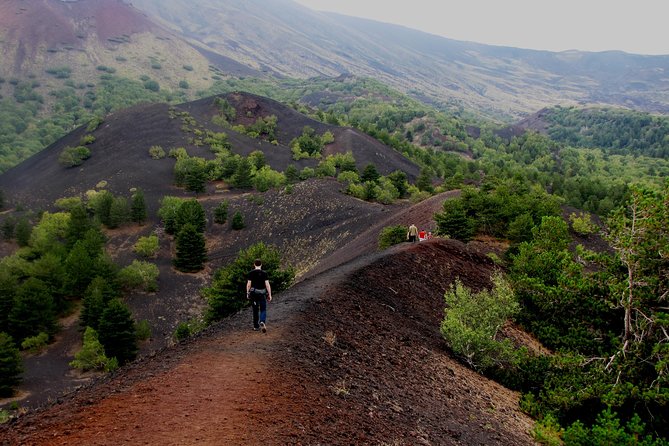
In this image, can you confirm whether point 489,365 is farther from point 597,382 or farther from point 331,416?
point 331,416

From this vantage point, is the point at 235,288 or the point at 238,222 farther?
the point at 238,222

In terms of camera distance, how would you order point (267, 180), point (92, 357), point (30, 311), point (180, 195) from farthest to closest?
point (267, 180) < point (180, 195) < point (30, 311) < point (92, 357)

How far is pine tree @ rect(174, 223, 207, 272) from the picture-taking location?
161 feet

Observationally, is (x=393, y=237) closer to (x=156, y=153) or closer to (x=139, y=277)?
(x=139, y=277)

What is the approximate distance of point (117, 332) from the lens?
33.1 metres

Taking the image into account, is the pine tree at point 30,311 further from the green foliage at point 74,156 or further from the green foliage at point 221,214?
the green foliage at point 74,156

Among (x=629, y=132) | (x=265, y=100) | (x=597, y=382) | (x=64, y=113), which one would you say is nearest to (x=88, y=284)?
(x=597, y=382)

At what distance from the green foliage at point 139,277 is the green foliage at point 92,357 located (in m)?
11.3

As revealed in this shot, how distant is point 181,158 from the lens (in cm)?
7869

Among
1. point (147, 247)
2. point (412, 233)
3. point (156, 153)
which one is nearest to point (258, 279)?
point (412, 233)

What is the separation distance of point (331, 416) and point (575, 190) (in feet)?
263

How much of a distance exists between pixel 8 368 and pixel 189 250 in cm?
2183

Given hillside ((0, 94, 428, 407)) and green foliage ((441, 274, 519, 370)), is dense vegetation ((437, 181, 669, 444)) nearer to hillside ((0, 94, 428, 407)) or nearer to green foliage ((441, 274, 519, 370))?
green foliage ((441, 274, 519, 370))

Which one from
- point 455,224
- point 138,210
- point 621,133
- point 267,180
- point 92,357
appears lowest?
point 138,210
